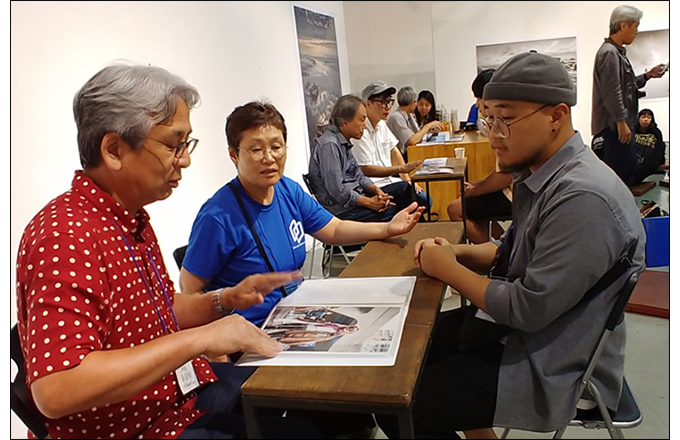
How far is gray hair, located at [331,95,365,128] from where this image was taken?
2.63 feet

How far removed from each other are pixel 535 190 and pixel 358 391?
0.40 m

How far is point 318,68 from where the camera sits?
84cm

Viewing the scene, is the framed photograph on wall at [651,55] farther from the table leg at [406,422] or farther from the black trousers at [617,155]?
the table leg at [406,422]

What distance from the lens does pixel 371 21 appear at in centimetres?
81

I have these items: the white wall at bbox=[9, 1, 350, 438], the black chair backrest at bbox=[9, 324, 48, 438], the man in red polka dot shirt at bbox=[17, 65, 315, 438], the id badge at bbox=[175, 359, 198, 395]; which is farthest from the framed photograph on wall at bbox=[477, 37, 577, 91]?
the black chair backrest at bbox=[9, 324, 48, 438]

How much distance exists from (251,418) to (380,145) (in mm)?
471

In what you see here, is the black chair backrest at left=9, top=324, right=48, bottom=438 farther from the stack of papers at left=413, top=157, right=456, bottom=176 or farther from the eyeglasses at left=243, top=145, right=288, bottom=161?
the stack of papers at left=413, top=157, right=456, bottom=176

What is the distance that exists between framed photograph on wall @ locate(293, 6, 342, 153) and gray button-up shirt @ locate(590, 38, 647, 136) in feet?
1.31

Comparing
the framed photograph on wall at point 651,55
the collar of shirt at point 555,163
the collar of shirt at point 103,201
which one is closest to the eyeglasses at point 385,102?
the collar of shirt at point 555,163

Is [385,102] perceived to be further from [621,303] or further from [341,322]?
[621,303]

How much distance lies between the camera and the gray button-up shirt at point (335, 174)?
2.67 feet

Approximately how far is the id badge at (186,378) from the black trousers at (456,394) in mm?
340
